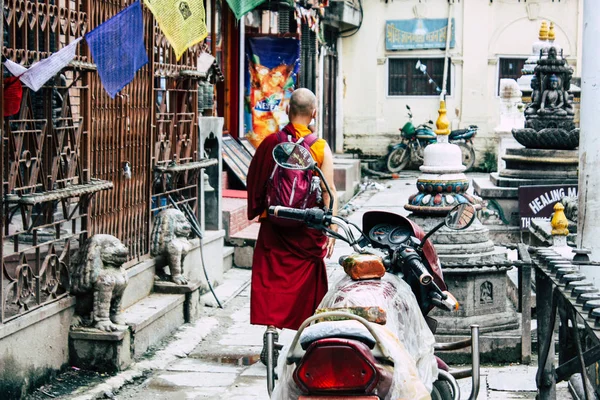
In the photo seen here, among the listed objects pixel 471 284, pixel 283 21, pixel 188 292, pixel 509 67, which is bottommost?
pixel 188 292

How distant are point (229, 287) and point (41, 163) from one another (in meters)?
3.97

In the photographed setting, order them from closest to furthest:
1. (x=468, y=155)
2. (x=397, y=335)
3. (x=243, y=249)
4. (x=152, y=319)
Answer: (x=397, y=335), (x=152, y=319), (x=243, y=249), (x=468, y=155)

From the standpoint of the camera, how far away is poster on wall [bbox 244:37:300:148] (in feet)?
52.2

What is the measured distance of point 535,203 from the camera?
11758mm

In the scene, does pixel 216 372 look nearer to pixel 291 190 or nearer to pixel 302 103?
pixel 291 190

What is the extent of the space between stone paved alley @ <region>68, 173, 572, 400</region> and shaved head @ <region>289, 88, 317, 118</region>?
1937 millimetres

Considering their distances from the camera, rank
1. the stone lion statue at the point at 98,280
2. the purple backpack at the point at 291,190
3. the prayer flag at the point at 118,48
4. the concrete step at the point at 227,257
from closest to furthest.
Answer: the prayer flag at the point at 118,48, the stone lion statue at the point at 98,280, the purple backpack at the point at 291,190, the concrete step at the point at 227,257

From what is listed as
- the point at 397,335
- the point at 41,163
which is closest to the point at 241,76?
the point at 41,163

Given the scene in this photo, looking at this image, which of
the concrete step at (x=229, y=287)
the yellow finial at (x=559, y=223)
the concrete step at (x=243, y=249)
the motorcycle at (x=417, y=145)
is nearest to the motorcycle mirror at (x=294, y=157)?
the yellow finial at (x=559, y=223)

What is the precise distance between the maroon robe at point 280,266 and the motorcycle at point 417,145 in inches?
657

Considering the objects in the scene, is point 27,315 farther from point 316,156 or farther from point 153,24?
point 153,24

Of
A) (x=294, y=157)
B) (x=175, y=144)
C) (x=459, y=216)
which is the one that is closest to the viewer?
(x=459, y=216)

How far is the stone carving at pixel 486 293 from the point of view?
24.8 feet

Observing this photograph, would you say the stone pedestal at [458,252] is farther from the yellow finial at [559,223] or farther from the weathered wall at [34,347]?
the weathered wall at [34,347]
